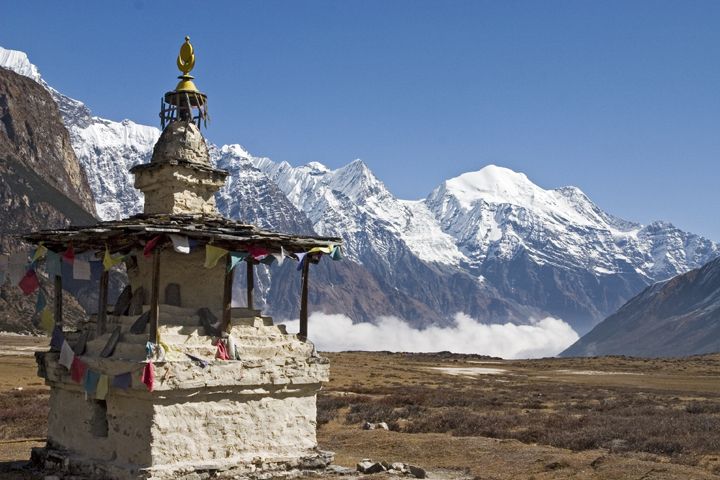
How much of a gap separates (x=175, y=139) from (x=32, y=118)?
192159 millimetres

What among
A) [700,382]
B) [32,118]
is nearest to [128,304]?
[700,382]

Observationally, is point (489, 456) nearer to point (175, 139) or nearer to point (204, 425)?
point (204, 425)

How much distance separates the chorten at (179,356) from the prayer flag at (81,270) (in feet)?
0.71

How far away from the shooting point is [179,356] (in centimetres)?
1803

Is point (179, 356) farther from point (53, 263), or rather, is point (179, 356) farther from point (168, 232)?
point (53, 263)

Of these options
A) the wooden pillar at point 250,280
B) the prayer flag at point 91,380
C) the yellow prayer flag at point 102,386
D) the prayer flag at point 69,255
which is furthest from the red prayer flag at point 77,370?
the wooden pillar at point 250,280

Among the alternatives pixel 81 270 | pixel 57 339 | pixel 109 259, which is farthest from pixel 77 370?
Result: pixel 109 259

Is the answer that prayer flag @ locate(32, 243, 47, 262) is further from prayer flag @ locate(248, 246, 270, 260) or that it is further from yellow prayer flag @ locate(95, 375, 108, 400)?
prayer flag @ locate(248, 246, 270, 260)

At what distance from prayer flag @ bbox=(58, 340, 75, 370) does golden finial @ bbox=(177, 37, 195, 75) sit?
297 inches

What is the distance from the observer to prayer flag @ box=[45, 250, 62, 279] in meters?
20.7

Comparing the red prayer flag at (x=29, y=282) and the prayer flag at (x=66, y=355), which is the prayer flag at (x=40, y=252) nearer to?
the red prayer flag at (x=29, y=282)

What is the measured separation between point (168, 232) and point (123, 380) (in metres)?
3.14

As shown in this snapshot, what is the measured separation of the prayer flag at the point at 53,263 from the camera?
67.8 feet

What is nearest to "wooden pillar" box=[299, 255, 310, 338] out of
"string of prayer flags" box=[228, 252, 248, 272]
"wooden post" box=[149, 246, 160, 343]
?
"string of prayer flags" box=[228, 252, 248, 272]
